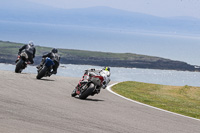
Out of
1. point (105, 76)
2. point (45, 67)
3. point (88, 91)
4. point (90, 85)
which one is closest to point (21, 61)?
point (45, 67)

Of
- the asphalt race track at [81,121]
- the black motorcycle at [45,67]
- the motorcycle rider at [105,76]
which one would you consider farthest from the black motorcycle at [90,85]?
the black motorcycle at [45,67]

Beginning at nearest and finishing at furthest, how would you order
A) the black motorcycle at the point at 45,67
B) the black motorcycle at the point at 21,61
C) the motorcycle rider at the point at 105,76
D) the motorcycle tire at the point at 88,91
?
the motorcycle tire at the point at 88,91, the motorcycle rider at the point at 105,76, the black motorcycle at the point at 45,67, the black motorcycle at the point at 21,61

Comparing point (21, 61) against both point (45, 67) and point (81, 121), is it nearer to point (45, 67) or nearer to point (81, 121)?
point (45, 67)

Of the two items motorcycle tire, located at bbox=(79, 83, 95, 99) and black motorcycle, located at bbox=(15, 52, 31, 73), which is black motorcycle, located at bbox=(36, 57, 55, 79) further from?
motorcycle tire, located at bbox=(79, 83, 95, 99)

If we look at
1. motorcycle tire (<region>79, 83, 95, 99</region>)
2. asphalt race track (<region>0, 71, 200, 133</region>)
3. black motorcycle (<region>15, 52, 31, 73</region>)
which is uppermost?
black motorcycle (<region>15, 52, 31, 73</region>)

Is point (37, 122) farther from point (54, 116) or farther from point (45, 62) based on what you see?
point (45, 62)

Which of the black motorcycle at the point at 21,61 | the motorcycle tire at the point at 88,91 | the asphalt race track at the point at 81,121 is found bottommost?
the asphalt race track at the point at 81,121

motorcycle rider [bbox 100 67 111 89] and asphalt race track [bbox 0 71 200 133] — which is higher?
motorcycle rider [bbox 100 67 111 89]

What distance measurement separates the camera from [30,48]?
86.1 ft

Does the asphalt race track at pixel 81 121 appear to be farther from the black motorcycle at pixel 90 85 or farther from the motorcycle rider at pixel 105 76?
the motorcycle rider at pixel 105 76

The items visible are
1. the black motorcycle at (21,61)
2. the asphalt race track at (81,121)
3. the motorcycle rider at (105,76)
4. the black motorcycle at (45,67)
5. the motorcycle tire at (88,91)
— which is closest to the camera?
the asphalt race track at (81,121)

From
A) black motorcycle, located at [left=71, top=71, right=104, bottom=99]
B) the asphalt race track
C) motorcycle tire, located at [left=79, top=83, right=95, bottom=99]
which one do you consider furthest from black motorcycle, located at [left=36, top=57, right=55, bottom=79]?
the asphalt race track

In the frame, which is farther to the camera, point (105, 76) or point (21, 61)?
point (21, 61)

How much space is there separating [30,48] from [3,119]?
60.1ft
